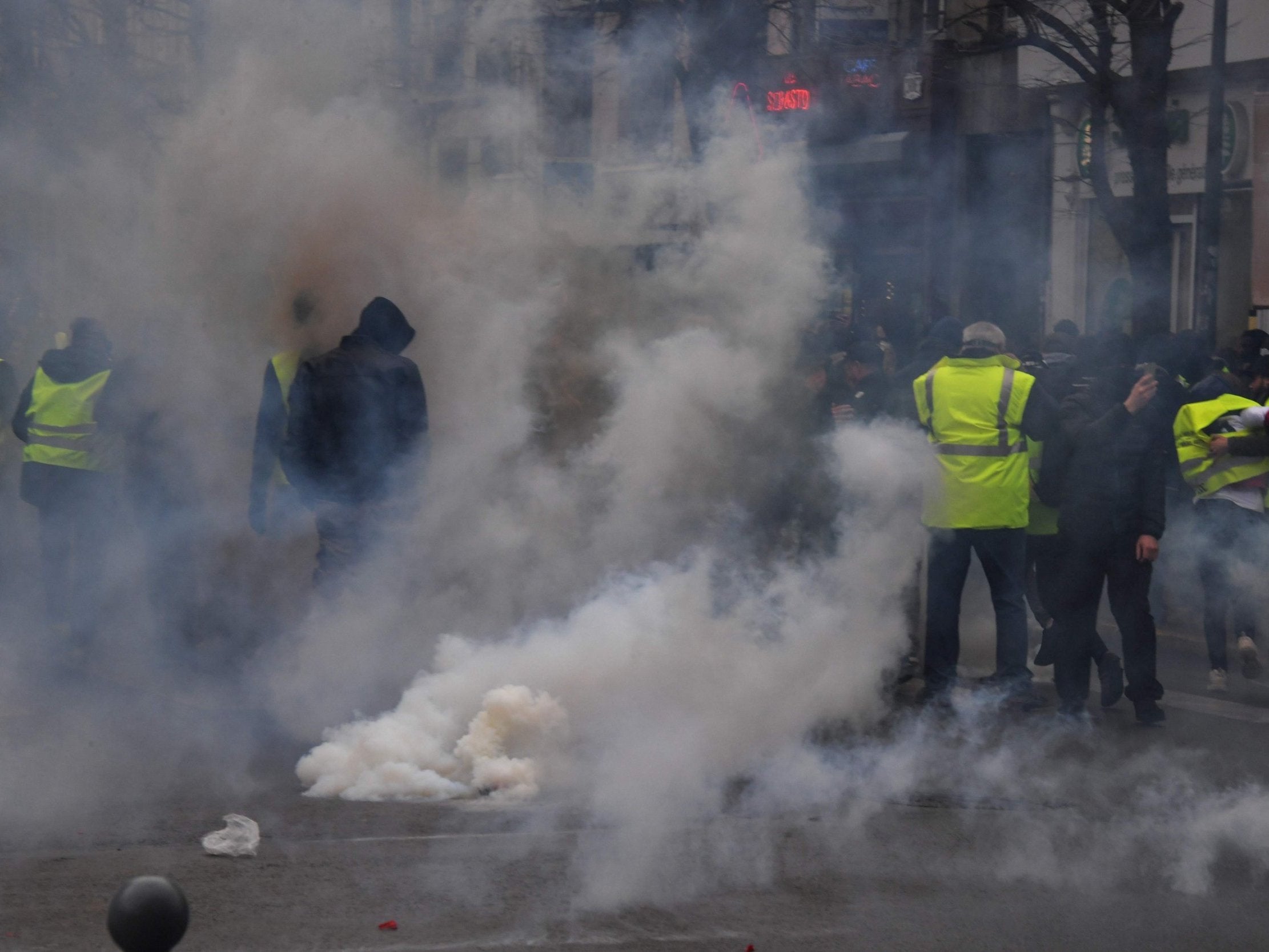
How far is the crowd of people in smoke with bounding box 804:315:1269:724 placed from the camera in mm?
6242

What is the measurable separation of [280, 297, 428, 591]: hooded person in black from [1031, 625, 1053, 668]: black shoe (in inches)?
114

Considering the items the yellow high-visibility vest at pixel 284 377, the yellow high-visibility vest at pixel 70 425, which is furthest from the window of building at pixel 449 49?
Answer: the yellow high-visibility vest at pixel 70 425

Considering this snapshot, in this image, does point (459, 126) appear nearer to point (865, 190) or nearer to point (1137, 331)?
point (865, 190)

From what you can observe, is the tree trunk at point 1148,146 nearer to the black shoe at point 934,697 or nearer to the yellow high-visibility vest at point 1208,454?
the yellow high-visibility vest at point 1208,454

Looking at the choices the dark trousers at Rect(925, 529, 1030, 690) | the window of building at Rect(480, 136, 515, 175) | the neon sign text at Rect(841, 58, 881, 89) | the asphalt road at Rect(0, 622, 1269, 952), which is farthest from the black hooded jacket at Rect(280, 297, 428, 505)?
the neon sign text at Rect(841, 58, 881, 89)

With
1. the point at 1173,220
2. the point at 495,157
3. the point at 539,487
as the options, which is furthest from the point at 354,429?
the point at 1173,220

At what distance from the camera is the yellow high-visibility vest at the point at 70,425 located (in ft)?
24.0

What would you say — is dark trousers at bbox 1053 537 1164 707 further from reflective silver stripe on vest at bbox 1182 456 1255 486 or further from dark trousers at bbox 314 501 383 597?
dark trousers at bbox 314 501 383 597

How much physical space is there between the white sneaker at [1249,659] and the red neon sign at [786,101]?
10.8ft

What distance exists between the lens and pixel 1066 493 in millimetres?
6426

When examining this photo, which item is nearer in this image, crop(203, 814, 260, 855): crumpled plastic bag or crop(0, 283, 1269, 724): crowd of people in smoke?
crop(203, 814, 260, 855): crumpled plastic bag

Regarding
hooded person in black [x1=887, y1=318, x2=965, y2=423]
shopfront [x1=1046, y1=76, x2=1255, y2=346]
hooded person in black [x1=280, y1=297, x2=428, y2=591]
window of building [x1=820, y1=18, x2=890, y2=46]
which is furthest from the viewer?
shopfront [x1=1046, y1=76, x2=1255, y2=346]

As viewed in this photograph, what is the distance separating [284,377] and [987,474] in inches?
120

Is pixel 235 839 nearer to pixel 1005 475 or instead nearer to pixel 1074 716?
pixel 1005 475
